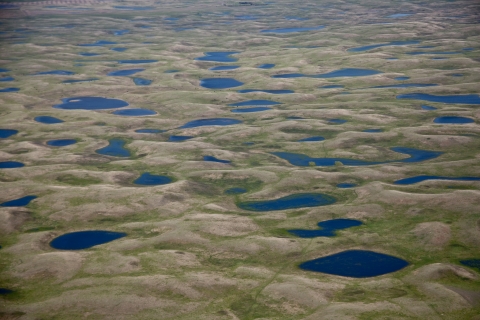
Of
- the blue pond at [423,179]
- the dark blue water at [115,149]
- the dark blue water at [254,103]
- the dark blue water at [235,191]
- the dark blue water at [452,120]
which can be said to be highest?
the dark blue water at [452,120]

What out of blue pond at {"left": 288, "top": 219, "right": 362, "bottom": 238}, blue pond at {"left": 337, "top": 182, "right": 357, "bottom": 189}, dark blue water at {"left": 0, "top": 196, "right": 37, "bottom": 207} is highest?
blue pond at {"left": 288, "top": 219, "right": 362, "bottom": 238}

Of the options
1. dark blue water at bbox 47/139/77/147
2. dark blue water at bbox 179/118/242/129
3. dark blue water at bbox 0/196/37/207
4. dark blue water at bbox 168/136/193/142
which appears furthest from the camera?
dark blue water at bbox 179/118/242/129

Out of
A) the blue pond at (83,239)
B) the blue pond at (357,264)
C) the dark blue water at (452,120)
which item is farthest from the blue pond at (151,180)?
the dark blue water at (452,120)

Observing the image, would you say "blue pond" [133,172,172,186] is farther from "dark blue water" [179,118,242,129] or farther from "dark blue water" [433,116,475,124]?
"dark blue water" [433,116,475,124]

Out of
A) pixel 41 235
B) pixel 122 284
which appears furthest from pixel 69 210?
pixel 122 284

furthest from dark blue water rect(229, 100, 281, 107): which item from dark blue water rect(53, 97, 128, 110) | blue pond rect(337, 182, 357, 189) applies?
blue pond rect(337, 182, 357, 189)

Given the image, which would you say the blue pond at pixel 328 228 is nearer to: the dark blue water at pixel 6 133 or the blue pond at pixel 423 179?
the blue pond at pixel 423 179

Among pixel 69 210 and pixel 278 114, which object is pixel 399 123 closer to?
pixel 278 114
